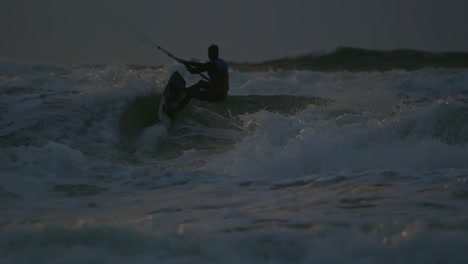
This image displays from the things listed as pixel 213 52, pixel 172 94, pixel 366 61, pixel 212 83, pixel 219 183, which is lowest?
pixel 219 183

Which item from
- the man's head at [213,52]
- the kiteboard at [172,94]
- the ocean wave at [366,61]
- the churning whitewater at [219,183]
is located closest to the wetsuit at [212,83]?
the man's head at [213,52]

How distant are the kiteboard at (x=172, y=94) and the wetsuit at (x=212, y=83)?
30 centimetres

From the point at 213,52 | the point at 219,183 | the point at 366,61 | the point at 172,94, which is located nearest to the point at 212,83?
the point at 213,52

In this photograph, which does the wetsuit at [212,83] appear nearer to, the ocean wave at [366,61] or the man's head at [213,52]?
the man's head at [213,52]

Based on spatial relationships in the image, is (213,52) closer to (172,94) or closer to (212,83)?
(212,83)

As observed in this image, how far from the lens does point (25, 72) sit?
924 inches

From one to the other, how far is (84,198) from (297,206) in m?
2.25

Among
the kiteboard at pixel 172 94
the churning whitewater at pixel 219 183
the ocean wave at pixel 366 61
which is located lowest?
the churning whitewater at pixel 219 183

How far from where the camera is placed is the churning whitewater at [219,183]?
4547mm

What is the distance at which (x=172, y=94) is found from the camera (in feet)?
38.9

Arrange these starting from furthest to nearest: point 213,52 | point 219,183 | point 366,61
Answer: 1. point 366,61
2. point 213,52
3. point 219,183

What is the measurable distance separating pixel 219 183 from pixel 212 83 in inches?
160

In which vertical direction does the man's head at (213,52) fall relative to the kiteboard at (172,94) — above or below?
above

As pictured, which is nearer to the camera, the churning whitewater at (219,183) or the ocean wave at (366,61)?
the churning whitewater at (219,183)
